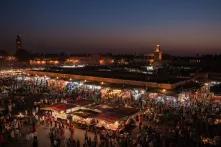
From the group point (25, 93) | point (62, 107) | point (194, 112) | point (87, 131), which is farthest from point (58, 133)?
point (25, 93)

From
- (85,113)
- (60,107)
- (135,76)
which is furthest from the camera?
(135,76)

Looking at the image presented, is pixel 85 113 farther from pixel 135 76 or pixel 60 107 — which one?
pixel 135 76

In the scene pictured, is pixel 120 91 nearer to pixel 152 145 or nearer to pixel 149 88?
pixel 149 88

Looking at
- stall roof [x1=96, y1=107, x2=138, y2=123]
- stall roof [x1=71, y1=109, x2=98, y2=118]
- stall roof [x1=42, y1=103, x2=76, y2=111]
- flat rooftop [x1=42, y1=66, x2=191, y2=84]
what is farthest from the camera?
flat rooftop [x1=42, y1=66, x2=191, y2=84]

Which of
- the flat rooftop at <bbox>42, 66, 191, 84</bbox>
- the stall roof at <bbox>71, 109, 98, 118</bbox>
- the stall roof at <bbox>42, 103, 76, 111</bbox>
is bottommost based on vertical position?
the stall roof at <bbox>71, 109, 98, 118</bbox>

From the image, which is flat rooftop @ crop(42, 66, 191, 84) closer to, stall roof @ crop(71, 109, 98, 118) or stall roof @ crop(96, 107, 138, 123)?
stall roof @ crop(96, 107, 138, 123)

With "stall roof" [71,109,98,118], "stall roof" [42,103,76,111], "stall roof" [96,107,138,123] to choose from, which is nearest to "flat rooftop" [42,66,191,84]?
"stall roof" [96,107,138,123]

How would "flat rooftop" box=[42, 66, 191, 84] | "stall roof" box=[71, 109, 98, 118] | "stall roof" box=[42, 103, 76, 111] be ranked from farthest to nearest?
"flat rooftop" box=[42, 66, 191, 84] < "stall roof" box=[42, 103, 76, 111] < "stall roof" box=[71, 109, 98, 118]

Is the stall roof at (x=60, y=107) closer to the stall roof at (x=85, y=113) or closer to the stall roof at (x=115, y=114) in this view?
the stall roof at (x=85, y=113)

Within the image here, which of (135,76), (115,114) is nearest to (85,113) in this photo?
(115,114)

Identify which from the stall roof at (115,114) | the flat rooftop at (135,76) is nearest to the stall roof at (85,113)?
the stall roof at (115,114)

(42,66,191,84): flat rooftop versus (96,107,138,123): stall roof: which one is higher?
(42,66,191,84): flat rooftop

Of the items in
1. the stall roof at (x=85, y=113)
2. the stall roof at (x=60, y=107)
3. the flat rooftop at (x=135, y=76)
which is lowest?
the stall roof at (x=85, y=113)

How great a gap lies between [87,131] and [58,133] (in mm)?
1861
